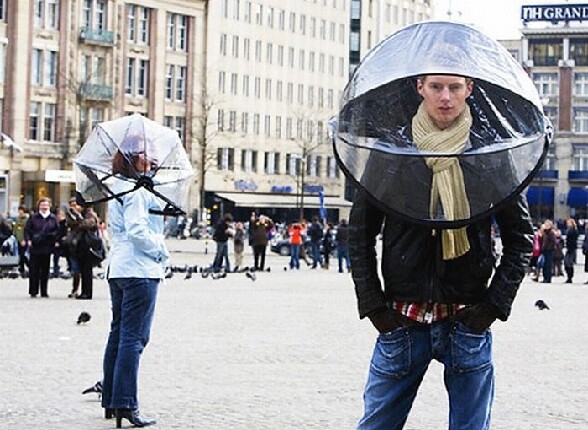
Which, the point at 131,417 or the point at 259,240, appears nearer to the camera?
the point at 131,417

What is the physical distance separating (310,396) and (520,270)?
631cm

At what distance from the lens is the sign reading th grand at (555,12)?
116312mm

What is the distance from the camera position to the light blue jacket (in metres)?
9.90

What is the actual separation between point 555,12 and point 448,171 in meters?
114

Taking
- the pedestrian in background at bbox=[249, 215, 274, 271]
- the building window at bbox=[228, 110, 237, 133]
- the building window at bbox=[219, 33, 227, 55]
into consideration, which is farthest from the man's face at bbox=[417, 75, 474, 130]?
the building window at bbox=[228, 110, 237, 133]

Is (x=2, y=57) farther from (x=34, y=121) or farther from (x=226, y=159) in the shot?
(x=226, y=159)

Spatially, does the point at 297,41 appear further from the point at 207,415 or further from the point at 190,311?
the point at 207,415

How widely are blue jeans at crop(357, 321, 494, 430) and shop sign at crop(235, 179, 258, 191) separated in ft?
316

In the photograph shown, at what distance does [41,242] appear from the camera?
2595 centimetres

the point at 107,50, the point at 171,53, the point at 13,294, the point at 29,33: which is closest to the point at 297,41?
the point at 171,53

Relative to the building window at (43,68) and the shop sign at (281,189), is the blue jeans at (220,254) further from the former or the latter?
the shop sign at (281,189)

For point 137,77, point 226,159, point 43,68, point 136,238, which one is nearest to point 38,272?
point 136,238

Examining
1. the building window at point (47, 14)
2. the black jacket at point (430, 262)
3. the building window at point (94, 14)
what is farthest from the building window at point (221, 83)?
the black jacket at point (430, 262)

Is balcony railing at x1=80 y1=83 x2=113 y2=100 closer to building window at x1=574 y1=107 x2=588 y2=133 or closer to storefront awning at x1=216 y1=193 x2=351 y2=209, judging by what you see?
storefront awning at x1=216 y1=193 x2=351 y2=209
